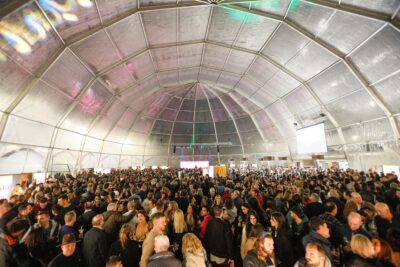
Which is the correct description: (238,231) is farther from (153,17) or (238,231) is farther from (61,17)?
(153,17)

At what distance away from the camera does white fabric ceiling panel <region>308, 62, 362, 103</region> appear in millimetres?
12388

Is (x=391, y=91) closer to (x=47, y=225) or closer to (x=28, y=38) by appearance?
(x=47, y=225)

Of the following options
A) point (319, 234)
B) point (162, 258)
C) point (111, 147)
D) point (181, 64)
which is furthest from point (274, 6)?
point (111, 147)

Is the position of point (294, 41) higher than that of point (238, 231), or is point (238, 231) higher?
point (294, 41)

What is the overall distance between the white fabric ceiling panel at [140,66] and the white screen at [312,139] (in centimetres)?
1518

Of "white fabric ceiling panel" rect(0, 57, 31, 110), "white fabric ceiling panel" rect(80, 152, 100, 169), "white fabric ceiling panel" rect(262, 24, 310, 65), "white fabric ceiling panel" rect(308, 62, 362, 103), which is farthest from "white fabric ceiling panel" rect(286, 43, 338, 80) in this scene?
"white fabric ceiling panel" rect(80, 152, 100, 169)

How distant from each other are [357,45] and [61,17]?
1543cm

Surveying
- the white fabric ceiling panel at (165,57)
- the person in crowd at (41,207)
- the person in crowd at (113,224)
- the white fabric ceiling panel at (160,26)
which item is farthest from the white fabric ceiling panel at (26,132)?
the person in crowd at (113,224)

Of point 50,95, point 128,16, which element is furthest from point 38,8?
point 50,95

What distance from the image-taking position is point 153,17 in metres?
11.3

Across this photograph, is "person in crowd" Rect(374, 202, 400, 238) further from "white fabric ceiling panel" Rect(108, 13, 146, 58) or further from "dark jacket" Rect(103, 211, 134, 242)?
"white fabric ceiling panel" Rect(108, 13, 146, 58)

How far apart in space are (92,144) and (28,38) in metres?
13.1

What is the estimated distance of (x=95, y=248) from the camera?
A: 309 cm

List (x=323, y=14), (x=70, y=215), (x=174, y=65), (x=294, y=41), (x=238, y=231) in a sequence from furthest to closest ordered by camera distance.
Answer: (x=174, y=65)
(x=294, y=41)
(x=323, y=14)
(x=238, y=231)
(x=70, y=215)
